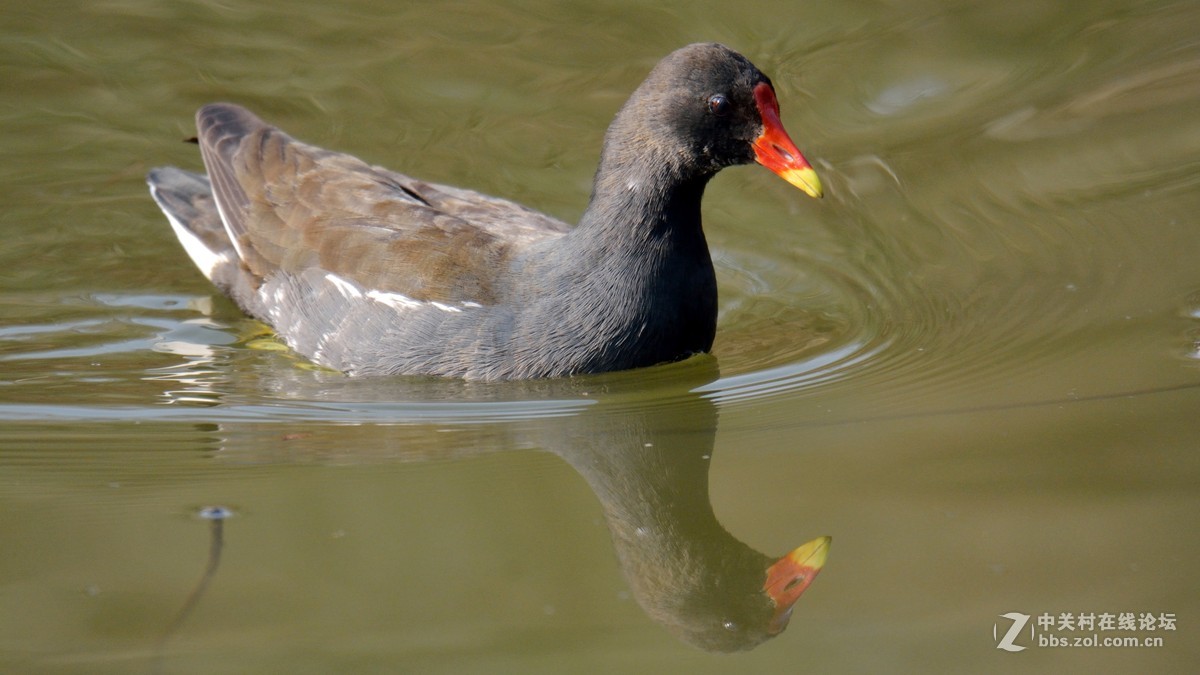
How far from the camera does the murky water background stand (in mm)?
3100

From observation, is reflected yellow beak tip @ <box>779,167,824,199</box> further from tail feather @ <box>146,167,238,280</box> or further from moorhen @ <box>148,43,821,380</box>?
tail feather @ <box>146,167,238,280</box>

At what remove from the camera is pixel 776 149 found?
15.0ft

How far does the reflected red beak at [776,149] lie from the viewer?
14.9 ft

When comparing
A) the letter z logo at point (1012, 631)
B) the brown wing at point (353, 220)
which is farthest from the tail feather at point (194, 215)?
the letter z logo at point (1012, 631)

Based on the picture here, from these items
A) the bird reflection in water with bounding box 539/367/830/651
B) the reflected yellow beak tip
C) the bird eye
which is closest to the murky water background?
the bird reflection in water with bounding box 539/367/830/651

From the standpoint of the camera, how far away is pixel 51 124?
6.94 m

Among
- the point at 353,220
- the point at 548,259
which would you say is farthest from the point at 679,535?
the point at 353,220

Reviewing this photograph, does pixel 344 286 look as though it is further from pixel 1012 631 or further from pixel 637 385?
pixel 1012 631

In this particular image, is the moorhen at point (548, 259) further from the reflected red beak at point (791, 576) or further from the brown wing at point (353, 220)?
the reflected red beak at point (791, 576)

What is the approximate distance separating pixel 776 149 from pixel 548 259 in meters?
0.87

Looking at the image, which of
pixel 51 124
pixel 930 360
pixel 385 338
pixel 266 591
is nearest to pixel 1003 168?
pixel 930 360

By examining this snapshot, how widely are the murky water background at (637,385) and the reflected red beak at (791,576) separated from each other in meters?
0.04

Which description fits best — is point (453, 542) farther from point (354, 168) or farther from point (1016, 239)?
point (1016, 239)

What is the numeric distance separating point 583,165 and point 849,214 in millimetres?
1376
